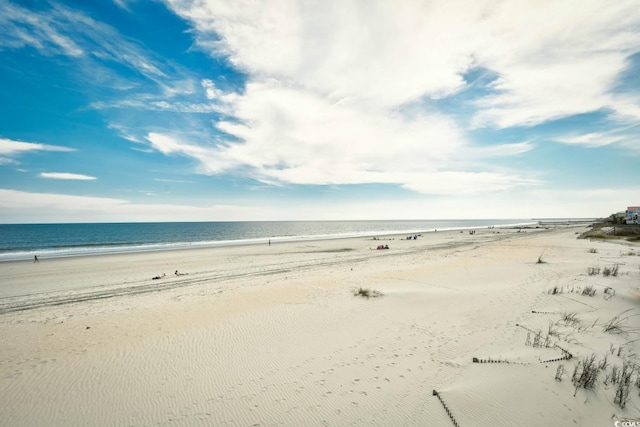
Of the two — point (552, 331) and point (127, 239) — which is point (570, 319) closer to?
point (552, 331)

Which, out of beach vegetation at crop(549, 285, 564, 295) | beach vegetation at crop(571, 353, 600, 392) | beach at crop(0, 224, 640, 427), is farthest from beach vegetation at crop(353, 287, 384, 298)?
beach vegetation at crop(571, 353, 600, 392)

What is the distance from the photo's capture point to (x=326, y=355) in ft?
22.4

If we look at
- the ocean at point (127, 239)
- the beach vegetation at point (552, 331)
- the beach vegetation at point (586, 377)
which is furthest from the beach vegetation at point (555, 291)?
the ocean at point (127, 239)

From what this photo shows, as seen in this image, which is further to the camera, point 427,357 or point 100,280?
point 100,280

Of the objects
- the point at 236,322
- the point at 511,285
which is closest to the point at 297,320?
the point at 236,322

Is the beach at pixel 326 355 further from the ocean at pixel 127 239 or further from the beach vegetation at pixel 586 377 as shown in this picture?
the ocean at pixel 127 239

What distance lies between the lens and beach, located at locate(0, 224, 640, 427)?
15.7ft

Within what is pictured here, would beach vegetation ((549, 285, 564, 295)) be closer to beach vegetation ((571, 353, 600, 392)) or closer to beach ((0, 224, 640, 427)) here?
beach ((0, 224, 640, 427))

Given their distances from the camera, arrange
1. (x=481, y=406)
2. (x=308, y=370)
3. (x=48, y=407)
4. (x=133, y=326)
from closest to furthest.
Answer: (x=481, y=406) → (x=48, y=407) → (x=308, y=370) → (x=133, y=326)

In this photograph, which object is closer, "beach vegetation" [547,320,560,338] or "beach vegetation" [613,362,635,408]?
"beach vegetation" [613,362,635,408]

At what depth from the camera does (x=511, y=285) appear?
13031 millimetres

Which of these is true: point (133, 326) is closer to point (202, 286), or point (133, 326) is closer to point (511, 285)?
point (202, 286)

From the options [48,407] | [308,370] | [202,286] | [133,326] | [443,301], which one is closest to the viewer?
[48,407]

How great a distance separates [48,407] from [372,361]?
256 inches
